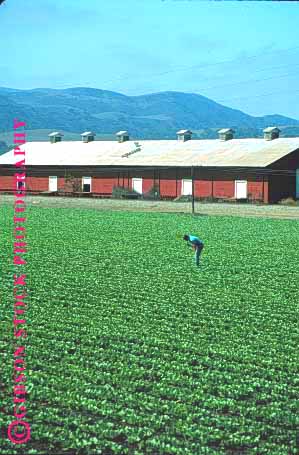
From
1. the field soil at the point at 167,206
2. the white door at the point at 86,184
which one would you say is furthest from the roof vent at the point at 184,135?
the field soil at the point at 167,206

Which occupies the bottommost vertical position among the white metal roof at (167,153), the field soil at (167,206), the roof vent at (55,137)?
the field soil at (167,206)

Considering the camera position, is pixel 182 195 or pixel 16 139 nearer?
pixel 16 139

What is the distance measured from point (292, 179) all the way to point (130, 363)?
38782 millimetres

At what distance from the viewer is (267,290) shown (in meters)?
14.4

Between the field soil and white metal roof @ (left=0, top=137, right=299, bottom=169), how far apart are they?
10.9 feet

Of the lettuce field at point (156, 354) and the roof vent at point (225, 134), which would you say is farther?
the roof vent at point (225, 134)

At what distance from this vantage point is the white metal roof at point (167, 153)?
4669cm

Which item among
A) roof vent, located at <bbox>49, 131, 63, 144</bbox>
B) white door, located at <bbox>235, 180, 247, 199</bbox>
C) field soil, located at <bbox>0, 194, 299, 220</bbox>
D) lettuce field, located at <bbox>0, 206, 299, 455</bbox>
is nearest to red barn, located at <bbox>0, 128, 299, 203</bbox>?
white door, located at <bbox>235, 180, 247, 199</bbox>

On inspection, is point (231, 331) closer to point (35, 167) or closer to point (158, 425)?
point (158, 425)

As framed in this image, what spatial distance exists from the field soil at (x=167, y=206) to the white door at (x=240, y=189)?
52.6 inches

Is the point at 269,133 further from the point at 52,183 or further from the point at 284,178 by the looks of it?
the point at 52,183

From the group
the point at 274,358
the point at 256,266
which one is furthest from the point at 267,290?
the point at 274,358

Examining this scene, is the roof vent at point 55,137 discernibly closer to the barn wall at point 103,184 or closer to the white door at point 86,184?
the white door at point 86,184

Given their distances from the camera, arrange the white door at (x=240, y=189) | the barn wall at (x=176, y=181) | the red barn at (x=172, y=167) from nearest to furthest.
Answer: the barn wall at (x=176, y=181), the red barn at (x=172, y=167), the white door at (x=240, y=189)
